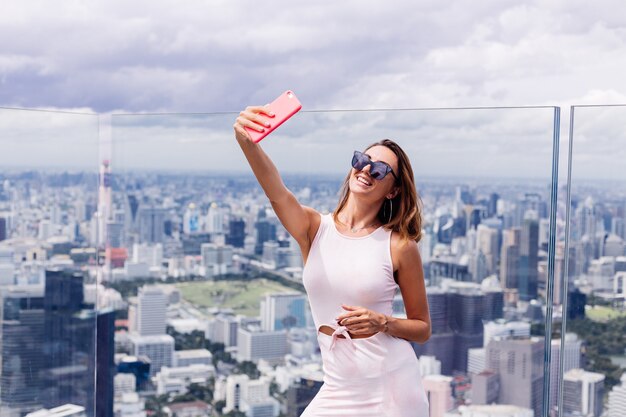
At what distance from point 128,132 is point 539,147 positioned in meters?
1.79

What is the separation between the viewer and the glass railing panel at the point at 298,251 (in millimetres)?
3416

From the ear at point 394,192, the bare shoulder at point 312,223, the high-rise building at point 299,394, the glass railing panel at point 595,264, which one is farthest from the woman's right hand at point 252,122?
the high-rise building at point 299,394

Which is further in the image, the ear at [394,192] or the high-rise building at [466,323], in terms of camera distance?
→ the high-rise building at [466,323]

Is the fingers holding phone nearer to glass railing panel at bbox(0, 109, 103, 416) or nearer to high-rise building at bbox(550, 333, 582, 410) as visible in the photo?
high-rise building at bbox(550, 333, 582, 410)

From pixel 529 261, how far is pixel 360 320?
1.45 metres

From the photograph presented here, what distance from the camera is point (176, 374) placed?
4.03 m

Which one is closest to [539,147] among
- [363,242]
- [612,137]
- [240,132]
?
[612,137]

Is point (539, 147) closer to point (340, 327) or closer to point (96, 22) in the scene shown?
point (340, 327)

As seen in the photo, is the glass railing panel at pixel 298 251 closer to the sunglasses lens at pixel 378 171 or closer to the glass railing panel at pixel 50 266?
the glass railing panel at pixel 50 266

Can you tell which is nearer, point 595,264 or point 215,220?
point 595,264

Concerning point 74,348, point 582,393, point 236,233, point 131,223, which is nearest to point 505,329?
point 582,393

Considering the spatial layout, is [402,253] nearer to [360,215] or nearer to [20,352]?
[360,215]

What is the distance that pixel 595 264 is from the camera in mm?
→ 3318

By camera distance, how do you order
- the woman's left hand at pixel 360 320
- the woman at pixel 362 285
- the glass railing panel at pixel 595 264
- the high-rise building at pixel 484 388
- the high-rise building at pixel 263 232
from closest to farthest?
the woman's left hand at pixel 360 320 → the woman at pixel 362 285 → the glass railing panel at pixel 595 264 → the high-rise building at pixel 484 388 → the high-rise building at pixel 263 232
